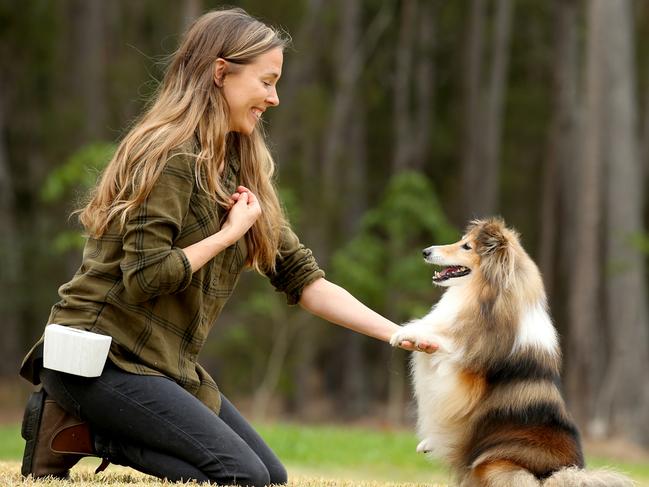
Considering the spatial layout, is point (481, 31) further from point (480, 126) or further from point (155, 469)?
point (155, 469)

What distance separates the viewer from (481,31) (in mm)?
22531

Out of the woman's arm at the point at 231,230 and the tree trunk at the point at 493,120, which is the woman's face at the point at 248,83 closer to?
the woman's arm at the point at 231,230

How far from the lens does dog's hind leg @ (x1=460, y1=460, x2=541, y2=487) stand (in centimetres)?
405

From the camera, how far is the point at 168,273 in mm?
4031

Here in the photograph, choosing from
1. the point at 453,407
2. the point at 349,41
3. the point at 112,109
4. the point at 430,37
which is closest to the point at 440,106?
the point at 430,37

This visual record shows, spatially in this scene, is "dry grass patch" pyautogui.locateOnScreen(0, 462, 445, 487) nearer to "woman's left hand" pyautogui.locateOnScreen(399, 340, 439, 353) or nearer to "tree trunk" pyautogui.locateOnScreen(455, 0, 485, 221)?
"woman's left hand" pyautogui.locateOnScreen(399, 340, 439, 353)

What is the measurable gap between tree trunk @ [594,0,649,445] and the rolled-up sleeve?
11.3 metres

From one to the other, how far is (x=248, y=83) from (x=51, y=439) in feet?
5.68

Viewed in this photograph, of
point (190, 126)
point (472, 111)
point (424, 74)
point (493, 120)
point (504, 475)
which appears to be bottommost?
point (504, 475)

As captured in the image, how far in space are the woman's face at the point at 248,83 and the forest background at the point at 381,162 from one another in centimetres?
797

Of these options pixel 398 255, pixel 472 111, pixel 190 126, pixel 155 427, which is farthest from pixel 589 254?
pixel 155 427

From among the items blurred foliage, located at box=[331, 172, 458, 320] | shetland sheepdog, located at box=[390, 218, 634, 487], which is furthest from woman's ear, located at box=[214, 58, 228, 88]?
blurred foliage, located at box=[331, 172, 458, 320]

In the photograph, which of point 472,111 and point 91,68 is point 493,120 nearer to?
point 472,111

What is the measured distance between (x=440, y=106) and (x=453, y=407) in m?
22.1
